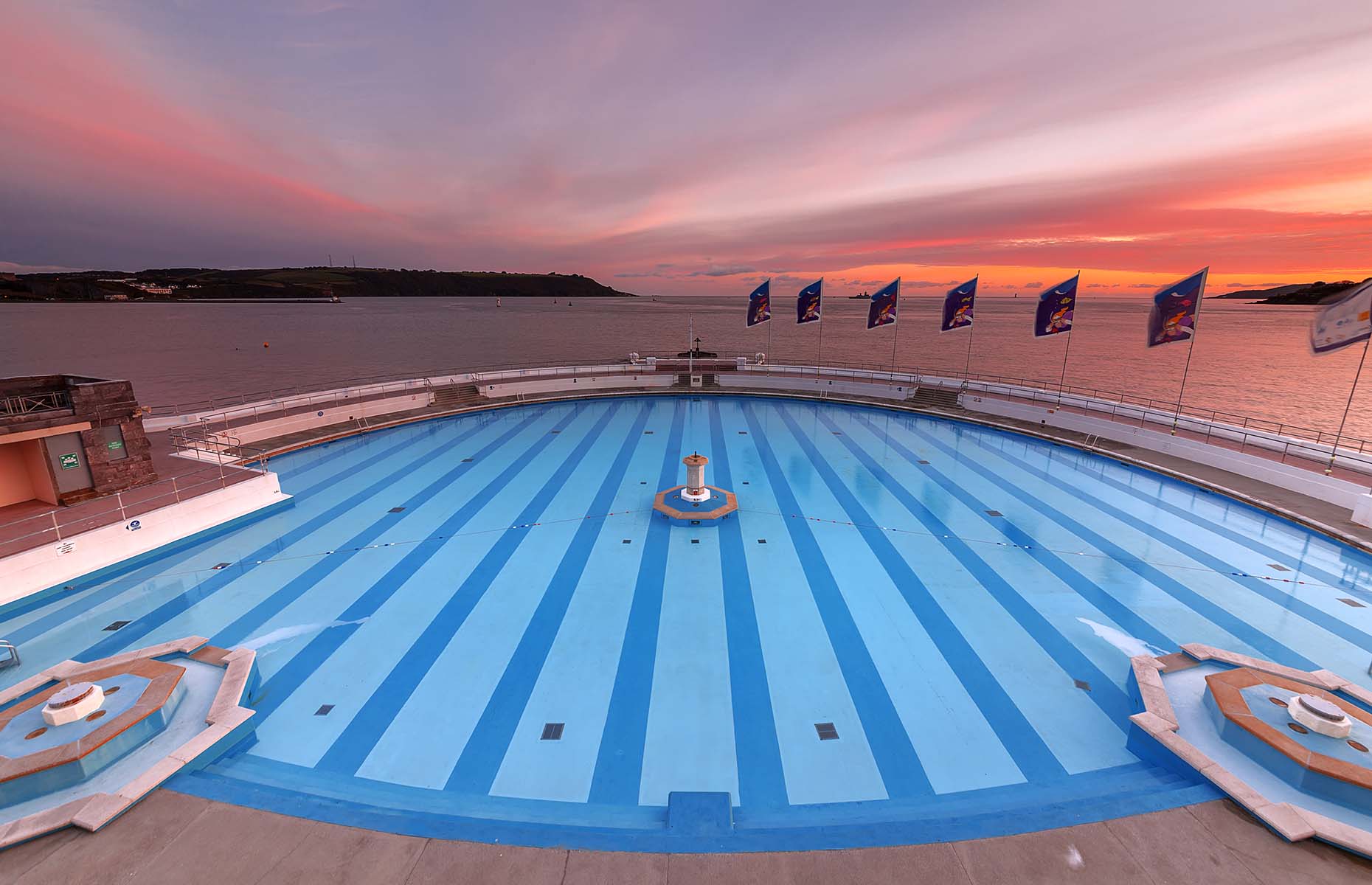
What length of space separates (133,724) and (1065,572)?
14070 mm

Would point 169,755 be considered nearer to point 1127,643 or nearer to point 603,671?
point 603,671

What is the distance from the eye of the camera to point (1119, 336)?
3199 inches

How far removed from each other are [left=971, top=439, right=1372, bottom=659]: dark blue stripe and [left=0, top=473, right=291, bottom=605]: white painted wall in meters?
20.0

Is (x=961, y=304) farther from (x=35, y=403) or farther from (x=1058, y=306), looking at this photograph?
(x=35, y=403)

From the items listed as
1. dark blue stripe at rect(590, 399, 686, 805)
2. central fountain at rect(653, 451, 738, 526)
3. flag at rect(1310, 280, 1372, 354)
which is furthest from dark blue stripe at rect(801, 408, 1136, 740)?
flag at rect(1310, 280, 1372, 354)

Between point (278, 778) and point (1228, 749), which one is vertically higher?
point (1228, 749)

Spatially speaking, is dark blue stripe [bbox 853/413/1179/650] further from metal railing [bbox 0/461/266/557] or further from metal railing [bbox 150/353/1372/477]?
metal railing [bbox 0/461/266/557]

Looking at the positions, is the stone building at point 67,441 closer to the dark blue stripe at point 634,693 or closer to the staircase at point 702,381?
the dark blue stripe at point 634,693

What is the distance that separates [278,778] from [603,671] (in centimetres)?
378

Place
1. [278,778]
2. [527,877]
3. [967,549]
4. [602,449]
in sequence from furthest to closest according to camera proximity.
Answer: [602,449] → [967,549] → [278,778] → [527,877]

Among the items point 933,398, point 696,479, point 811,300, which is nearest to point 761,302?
point 811,300

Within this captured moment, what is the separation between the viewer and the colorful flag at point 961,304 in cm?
2019

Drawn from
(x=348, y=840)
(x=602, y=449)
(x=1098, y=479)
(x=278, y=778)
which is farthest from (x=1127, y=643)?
(x=602, y=449)

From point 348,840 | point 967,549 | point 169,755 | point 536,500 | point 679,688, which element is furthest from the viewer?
point 536,500
